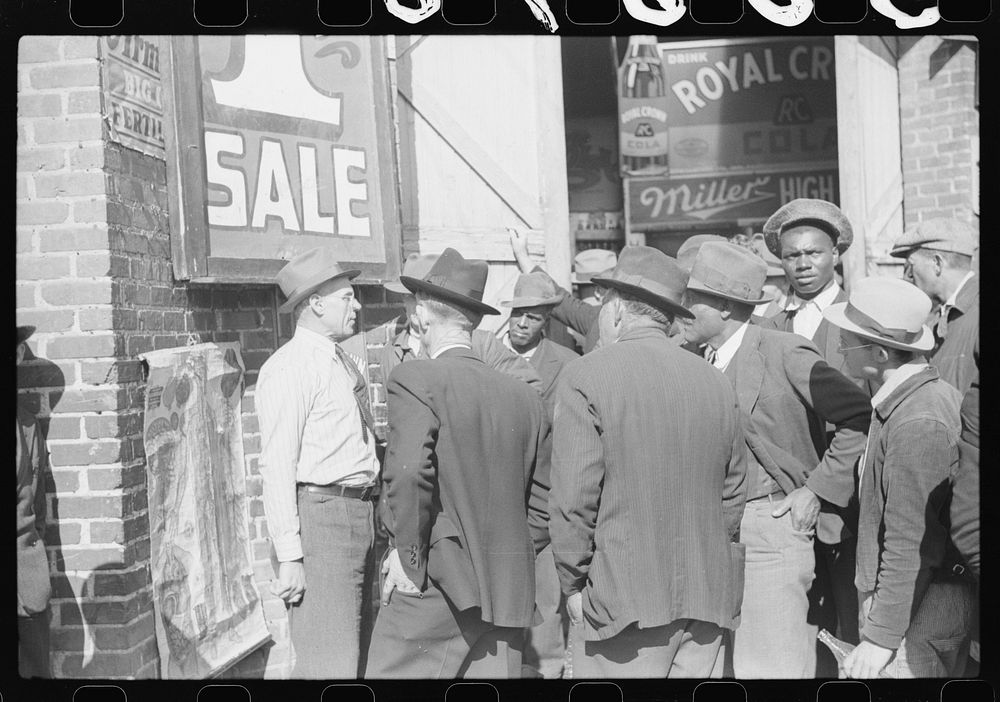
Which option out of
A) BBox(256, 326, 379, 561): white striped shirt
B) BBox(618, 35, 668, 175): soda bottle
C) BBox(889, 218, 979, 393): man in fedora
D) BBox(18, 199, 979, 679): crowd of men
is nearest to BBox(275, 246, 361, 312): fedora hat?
BBox(18, 199, 979, 679): crowd of men

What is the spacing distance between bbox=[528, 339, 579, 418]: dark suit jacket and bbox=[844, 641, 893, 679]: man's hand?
1829 mm

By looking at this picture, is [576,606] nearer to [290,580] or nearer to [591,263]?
[290,580]

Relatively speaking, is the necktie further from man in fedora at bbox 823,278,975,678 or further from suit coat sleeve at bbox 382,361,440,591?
man in fedora at bbox 823,278,975,678

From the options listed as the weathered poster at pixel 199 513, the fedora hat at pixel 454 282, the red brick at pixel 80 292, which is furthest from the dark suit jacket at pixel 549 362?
the red brick at pixel 80 292

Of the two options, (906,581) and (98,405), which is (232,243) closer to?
(98,405)

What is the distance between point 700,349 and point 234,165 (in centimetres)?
230

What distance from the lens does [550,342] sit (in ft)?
16.6

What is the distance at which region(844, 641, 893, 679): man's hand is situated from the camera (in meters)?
3.54

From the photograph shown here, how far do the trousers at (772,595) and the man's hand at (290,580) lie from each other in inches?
72.1

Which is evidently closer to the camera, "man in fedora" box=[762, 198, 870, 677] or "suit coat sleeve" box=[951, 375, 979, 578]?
"suit coat sleeve" box=[951, 375, 979, 578]

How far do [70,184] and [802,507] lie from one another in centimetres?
324

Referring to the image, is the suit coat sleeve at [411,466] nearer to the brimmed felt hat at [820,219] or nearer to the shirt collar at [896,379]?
the shirt collar at [896,379]

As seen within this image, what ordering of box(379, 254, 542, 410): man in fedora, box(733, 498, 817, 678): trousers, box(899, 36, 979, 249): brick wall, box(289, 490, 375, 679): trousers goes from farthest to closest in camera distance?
box(899, 36, 979, 249): brick wall → box(379, 254, 542, 410): man in fedora → box(733, 498, 817, 678): trousers → box(289, 490, 375, 679): trousers

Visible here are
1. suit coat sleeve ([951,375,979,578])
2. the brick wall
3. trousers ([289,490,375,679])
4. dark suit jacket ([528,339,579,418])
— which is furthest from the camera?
the brick wall
